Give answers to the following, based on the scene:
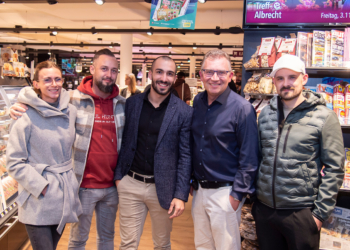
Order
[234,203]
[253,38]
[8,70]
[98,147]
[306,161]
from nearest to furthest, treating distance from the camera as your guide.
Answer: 1. [306,161]
2. [234,203]
3. [98,147]
4. [253,38]
5. [8,70]

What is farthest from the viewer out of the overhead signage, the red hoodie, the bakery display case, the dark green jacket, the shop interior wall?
the overhead signage

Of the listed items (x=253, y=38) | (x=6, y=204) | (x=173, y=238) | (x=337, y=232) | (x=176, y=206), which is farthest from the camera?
(x=173, y=238)

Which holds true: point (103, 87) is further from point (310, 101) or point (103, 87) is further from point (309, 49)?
point (309, 49)

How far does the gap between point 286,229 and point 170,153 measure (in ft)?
3.32

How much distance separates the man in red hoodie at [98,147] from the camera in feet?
7.79

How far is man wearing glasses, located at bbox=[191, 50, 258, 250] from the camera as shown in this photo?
6.97ft

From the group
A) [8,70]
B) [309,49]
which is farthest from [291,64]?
[8,70]

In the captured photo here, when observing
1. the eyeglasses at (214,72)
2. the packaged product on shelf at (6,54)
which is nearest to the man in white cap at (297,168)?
the eyeglasses at (214,72)

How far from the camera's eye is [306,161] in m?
2.00

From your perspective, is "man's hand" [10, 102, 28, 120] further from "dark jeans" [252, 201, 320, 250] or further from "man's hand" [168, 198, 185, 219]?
"dark jeans" [252, 201, 320, 250]

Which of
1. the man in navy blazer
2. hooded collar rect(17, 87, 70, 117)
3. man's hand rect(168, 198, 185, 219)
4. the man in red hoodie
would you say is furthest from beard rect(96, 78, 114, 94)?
man's hand rect(168, 198, 185, 219)

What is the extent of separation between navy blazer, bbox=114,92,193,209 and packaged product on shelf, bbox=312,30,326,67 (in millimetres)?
1355

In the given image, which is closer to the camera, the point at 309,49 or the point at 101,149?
the point at 101,149

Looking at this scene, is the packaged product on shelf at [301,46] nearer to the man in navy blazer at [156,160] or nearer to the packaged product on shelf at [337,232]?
the man in navy blazer at [156,160]
